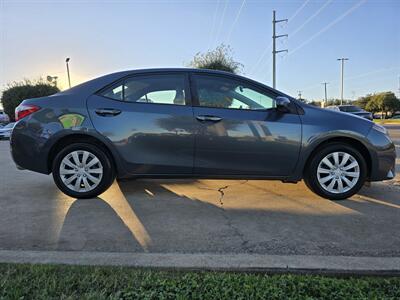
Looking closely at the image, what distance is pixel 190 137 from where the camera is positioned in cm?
459

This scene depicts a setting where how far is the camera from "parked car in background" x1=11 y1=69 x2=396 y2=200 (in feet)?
15.1

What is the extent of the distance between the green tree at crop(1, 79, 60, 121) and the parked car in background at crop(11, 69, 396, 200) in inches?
1625

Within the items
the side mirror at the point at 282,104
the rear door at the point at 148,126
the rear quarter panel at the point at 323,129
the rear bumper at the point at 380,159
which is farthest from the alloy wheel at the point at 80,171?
the rear bumper at the point at 380,159

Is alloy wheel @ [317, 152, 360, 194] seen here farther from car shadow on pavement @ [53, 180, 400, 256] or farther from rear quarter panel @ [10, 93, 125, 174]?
rear quarter panel @ [10, 93, 125, 174]

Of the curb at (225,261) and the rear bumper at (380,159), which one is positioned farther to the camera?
the rear bumper at (380,159)

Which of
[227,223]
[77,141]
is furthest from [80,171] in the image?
[227,223]

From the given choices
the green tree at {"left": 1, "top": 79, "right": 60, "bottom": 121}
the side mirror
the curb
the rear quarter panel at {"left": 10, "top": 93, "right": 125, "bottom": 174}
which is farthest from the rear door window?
the green tree at {"left": 1, "top": 79, "right": 60, "bottom": 121}

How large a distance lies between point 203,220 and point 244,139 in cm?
113

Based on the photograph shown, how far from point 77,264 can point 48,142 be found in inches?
85.8

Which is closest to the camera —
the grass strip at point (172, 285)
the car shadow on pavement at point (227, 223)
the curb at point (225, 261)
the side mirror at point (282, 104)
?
the grass strip at point (172, 285)

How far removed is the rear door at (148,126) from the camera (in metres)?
4.60

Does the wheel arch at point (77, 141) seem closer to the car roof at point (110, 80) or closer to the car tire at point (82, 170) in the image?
the car tire at point (82, 170)

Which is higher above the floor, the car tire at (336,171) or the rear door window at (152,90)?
the rear door window at (152,90)

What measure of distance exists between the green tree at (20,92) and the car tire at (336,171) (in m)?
42.4
